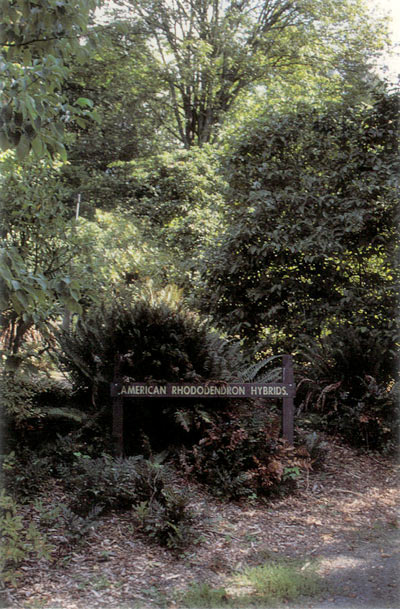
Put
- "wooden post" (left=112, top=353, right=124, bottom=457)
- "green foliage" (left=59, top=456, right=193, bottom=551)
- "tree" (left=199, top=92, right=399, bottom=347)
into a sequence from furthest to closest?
"tree" (left=199, top=92, right=399, bottom=347)
"wooden post" (left=112, top=353, right=124, bottom=457)
"green foliage" (left=59, top=456, right=193, bottom=551)

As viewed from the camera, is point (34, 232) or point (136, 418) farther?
point (34, 232)

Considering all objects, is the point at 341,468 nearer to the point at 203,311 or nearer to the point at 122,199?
the point at 203,311

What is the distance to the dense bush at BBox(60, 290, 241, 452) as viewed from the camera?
534 cm

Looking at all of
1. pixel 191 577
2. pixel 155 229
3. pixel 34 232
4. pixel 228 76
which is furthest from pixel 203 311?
pixel 228 76

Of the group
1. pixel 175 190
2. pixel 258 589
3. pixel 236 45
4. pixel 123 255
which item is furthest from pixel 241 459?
pixel 236 45

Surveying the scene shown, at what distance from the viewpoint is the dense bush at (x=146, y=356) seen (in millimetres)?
5344

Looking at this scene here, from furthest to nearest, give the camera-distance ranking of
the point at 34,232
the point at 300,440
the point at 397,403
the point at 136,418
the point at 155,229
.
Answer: the point at 155,229
the point at 34,232
the point at 397,403
the point at 300,440
the point at 136,418

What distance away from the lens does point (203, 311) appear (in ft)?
26.3

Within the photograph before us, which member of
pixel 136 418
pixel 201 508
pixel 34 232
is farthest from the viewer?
pixel 34 232

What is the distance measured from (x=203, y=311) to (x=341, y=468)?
3002 mm

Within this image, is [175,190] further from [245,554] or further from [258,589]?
[258,589]

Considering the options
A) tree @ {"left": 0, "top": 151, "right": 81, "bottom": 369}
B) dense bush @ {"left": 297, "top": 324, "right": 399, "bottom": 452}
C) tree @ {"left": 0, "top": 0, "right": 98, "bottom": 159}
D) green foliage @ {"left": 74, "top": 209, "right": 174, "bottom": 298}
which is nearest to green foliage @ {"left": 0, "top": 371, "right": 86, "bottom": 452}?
tree @ {"left": 0, "top": 151, "right": 81, "bottom": 369}

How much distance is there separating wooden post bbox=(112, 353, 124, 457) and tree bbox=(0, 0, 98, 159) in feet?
7.16

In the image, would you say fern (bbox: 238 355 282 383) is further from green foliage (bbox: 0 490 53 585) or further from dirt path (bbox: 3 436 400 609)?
green foliage (bbox: 0 490 53 585)
